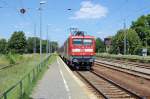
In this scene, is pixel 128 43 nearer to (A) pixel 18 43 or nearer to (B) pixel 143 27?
(B) pixel 143 27

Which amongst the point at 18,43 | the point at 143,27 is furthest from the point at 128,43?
the point at 18,43

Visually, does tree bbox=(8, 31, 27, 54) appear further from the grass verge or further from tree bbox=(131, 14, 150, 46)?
the grass verge

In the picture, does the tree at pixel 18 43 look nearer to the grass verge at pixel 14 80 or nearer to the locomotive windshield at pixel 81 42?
the locomotive windshield at pixel 81 42

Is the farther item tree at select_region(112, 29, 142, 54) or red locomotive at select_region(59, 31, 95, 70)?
tree at select_region(112, 29, 142, 54)

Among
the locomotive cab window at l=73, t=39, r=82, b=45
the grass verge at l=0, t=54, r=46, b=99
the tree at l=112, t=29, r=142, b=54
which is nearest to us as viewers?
the grass verge at l=0, t=54, r=46, b=99

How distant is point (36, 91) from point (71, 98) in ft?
10.3

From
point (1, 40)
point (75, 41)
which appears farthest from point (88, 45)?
point (1, 40)

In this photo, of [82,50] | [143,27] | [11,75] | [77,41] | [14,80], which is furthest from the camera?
[143,27]

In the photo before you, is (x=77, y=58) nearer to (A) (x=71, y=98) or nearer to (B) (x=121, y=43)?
(A) (x=71, y=98)

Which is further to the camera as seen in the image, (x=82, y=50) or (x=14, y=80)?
(x=82, y=50)

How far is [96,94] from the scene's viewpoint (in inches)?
730

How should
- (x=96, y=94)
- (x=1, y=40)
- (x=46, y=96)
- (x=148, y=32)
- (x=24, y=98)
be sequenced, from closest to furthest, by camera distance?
(x=24, y=98) → (x=46, y=96) → (x=96, y=94) → (x=148, y=32) → (x=1, y=40)

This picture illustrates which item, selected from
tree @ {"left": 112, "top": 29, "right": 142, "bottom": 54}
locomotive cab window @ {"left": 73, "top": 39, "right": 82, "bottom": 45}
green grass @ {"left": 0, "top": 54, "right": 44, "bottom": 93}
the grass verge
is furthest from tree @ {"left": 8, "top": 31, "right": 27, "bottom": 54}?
the grass verge

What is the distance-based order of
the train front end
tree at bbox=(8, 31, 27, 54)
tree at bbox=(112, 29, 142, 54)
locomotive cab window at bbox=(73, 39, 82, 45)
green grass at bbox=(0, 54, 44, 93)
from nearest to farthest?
green grass at bbox=(0, 54, 44, 93) → the train front end → locomotive cab window at bbox=(73, 39, 82, 45) → tree at bbox=(112, 29, 142, 54) → tree at bbox=(8, 31, 27, 54)
